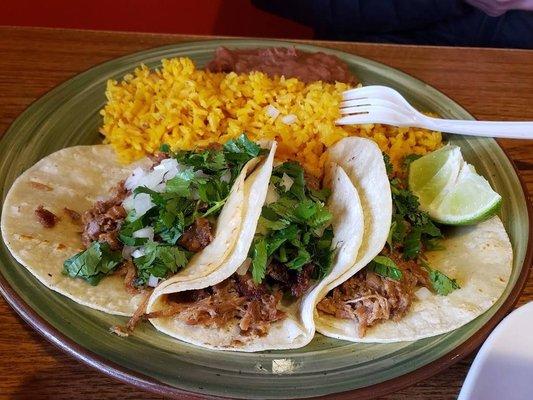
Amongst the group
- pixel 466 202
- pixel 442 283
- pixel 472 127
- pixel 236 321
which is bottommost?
pixel 236 321

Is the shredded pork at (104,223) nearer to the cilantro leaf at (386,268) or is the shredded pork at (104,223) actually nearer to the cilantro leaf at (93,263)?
the cilantro leaf at (93,263)

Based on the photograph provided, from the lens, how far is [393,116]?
6.84ft

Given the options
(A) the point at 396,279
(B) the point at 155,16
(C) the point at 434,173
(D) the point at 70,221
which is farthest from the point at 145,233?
(B) the point at 155,16

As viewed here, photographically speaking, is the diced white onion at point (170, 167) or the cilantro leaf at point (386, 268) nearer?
the cilantro leaf at point (386, 268)

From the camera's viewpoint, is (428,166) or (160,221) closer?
(160,221)

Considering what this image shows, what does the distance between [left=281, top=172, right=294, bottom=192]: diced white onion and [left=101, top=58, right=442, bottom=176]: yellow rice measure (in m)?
0.18

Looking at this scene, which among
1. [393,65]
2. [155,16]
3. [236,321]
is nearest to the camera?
[236,321]

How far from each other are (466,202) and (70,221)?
123 cm

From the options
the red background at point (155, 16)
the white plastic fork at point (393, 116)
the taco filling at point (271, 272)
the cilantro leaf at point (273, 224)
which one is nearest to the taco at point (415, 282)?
the taco filling at point (271, 272)

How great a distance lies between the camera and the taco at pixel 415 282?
1.52 meters

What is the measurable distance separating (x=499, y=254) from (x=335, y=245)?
493 mm

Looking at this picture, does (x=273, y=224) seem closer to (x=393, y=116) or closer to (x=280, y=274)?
(x=280, y=274)

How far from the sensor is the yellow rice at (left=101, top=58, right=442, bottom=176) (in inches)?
78.0

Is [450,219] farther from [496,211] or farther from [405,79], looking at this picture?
[405,79]
